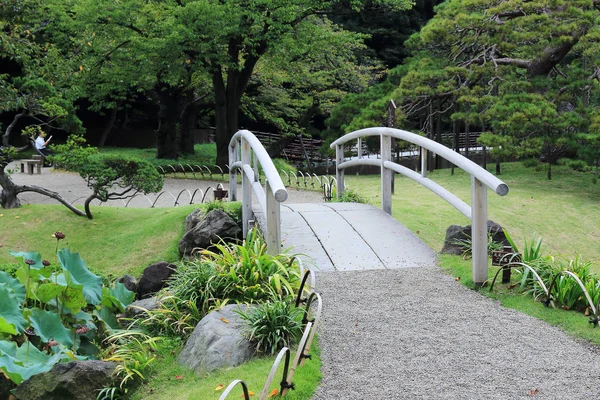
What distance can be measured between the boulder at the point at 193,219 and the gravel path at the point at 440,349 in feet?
12.4

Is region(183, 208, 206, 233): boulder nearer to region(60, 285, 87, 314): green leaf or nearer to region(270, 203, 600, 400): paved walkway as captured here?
region(270, 203, 600, 400): paved walkway

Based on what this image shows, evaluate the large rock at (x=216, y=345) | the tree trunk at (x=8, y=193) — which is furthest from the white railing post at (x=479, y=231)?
the tree trunk at (x=8, y=193)

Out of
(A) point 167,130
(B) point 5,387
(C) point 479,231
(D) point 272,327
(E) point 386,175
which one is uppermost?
(A) point 167,130

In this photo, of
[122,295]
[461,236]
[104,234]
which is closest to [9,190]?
[104,234]

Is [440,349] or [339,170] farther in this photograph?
[339,170]

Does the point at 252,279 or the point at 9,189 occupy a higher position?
the point at 9,189

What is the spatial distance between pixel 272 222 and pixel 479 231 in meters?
1.83

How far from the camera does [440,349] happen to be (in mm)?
4594

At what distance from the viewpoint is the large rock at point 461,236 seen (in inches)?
273

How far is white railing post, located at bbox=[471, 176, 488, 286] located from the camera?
5848 mm

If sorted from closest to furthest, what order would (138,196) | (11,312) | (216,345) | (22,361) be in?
(216,345), (22,361), (11,312), (138,196)

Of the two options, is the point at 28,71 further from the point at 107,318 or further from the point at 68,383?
the point at 68,383

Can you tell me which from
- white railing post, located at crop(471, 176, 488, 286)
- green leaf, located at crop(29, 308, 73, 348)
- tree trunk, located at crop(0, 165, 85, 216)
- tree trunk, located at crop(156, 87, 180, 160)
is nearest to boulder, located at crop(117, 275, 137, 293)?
green leaf, located at crop(29, 308, 73, 348)

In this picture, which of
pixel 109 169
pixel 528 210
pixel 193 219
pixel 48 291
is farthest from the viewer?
pixel 528 210
